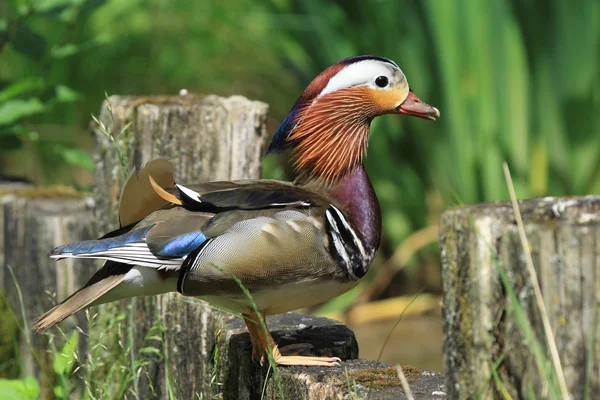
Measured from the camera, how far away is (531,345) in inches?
53.7

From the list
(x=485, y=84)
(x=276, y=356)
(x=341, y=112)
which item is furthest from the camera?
(x=485, y=84)

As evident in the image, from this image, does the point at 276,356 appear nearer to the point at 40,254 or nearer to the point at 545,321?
the point at 545,321

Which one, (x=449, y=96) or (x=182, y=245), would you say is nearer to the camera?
(x=182, y=245)

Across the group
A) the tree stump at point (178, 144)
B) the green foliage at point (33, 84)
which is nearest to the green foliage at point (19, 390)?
the tree stump at point (178, 144)

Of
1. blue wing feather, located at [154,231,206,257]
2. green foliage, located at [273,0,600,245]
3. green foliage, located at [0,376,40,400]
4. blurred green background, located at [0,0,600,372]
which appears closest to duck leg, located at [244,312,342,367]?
blue wing feather, located at [154,231,206,257]

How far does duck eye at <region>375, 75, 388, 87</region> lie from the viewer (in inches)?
101

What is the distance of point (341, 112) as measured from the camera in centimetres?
267

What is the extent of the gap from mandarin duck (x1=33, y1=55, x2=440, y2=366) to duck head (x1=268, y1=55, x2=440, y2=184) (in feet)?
0.17

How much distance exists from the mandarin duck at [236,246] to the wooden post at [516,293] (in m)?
0.77

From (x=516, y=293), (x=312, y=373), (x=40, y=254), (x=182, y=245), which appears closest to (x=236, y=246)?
(x=182, y=245)

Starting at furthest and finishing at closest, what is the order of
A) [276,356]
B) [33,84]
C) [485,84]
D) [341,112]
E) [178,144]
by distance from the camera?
[485,84]
[33,84]
[178,144]
[341,112]
[276,356]

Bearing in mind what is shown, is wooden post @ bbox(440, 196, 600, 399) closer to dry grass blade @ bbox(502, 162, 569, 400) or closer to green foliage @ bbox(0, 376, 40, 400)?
dry grass blade @ bbox(502, 162, 569, 400)

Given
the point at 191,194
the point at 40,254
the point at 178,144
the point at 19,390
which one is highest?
the point at 178,144

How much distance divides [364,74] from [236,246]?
58 centimetres
